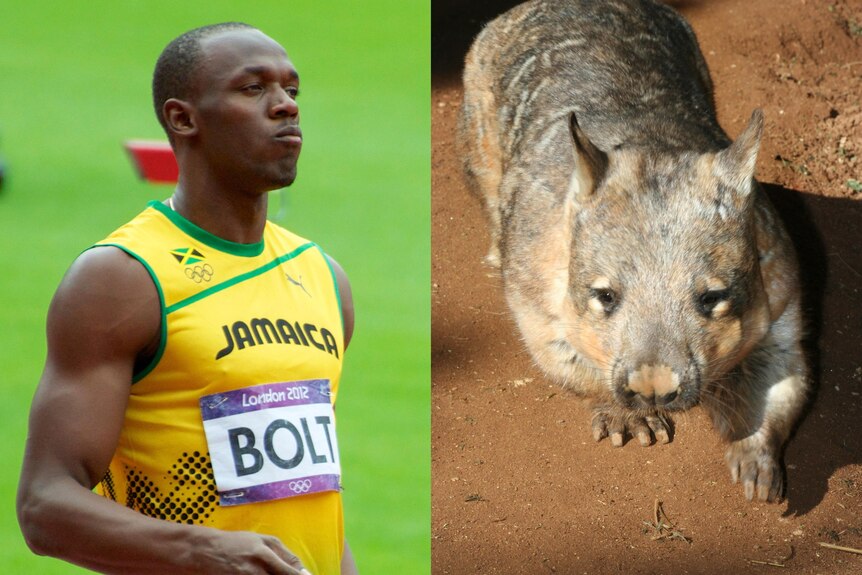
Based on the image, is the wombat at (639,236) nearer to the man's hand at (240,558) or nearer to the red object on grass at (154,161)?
the man's hand at (240,558)

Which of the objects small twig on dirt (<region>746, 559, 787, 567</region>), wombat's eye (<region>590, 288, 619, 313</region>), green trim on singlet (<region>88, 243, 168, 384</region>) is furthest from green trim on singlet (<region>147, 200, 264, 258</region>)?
small twig on dirt (<region>746, 559, 787, 567</region>)

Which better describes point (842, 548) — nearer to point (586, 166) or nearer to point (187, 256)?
point (586, 166)

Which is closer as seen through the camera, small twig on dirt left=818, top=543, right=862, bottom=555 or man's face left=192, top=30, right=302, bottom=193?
man's face left=192, top=30, right=302, bottom=193

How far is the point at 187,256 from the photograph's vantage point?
4.26 feet

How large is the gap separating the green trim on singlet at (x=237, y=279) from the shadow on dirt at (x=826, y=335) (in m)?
1.45

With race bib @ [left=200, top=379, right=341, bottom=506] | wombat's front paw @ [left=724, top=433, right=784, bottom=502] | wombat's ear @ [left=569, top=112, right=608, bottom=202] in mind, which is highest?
wombat's ear @ [left=569, top=112, right=608, bottom=202]

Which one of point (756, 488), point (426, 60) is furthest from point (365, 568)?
point (426, 60)

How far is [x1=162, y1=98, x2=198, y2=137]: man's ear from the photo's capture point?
4.41 feet

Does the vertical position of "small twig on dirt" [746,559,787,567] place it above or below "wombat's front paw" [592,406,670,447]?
below

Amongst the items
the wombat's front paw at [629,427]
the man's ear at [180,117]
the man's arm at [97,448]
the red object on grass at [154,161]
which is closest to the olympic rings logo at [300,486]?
the man's arm at [97,448]

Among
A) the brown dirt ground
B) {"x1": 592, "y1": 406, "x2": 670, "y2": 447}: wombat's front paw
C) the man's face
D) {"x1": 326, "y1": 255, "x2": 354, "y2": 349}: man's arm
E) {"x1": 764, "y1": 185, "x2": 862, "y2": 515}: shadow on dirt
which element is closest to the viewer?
the man's face

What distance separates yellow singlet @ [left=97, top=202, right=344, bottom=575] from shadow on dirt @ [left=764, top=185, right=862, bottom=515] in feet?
4.80

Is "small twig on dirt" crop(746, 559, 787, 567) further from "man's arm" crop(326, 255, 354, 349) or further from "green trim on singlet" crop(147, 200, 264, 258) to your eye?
"green trim on singlet" crop(147, 200, 264, 258)

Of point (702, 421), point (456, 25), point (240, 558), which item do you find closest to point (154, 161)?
point (456, 25)
